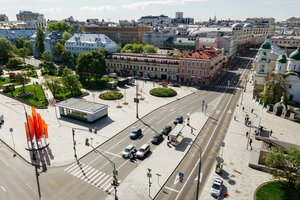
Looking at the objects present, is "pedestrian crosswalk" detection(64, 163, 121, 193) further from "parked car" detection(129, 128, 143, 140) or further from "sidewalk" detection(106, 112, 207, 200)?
"parked car" detection(129, 128, 143, 140)

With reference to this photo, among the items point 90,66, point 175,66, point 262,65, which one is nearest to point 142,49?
point 175,66

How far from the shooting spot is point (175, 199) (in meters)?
32.6

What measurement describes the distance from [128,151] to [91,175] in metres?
8.18

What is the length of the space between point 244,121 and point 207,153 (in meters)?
19.8

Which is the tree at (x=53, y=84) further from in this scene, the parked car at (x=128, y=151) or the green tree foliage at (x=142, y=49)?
the green tree foliage at (x=142, y=49)

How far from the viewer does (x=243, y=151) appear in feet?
145

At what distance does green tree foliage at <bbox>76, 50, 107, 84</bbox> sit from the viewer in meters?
85.4

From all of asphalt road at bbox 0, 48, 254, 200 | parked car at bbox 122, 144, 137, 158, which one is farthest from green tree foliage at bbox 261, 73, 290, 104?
parked car at bbox 122, 144, 137, 158

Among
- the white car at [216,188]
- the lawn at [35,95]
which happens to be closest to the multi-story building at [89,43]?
the lawn at [35,95]

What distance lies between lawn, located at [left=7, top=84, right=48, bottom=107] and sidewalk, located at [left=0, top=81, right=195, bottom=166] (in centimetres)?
268

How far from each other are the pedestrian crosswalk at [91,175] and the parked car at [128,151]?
550 centimetres

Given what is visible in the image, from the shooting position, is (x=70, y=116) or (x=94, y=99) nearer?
(x=70, y=116)

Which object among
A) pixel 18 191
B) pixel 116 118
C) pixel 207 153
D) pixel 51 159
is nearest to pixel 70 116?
pixel 116 118

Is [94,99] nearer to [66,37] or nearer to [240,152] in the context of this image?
[240,152]
